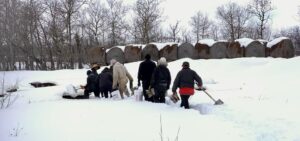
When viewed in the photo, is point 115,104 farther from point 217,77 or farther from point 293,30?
point 293,30

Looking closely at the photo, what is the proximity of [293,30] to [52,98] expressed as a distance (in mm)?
61531

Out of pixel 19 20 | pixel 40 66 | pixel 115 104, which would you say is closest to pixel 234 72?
pixel 115 104

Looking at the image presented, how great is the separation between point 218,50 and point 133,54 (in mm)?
5102

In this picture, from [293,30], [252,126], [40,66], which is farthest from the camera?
[293,30]

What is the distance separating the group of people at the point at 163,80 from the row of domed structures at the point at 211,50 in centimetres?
1022

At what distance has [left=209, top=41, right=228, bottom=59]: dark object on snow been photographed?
22.9m

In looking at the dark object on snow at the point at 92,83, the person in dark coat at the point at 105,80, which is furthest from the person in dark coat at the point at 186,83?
the dark object on snow at the point at 92,83

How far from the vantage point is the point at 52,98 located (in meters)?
15.3

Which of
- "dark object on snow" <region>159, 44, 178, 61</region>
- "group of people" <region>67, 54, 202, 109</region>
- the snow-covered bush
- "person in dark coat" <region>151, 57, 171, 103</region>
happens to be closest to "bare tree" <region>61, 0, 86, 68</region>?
"dark object on snow" <region>159, 44, 178, 61</region>

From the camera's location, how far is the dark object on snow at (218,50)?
2289 cm

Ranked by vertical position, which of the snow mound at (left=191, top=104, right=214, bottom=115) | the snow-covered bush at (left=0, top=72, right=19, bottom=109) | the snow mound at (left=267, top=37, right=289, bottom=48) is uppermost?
the snow mound at (left=267, top=37, right=289, bottom=48)

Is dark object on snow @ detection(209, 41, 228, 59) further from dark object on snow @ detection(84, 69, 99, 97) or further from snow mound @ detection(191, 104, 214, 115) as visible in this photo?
snow mound @ detection(191, 104, 214, 115)

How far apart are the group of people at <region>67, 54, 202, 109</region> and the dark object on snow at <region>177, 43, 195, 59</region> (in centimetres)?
884

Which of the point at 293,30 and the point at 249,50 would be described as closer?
the point at 249,50
